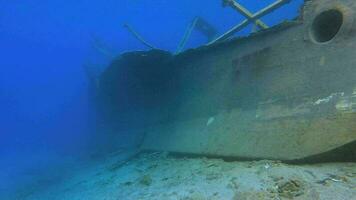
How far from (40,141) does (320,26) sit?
25.2 m

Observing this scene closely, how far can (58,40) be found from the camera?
73.8m

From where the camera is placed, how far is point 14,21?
57.3 metres

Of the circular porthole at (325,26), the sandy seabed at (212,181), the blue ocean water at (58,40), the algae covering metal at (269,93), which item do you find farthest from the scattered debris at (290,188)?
the blue ocean water at (58,40)

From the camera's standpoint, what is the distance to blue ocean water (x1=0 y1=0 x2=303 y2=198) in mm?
33531

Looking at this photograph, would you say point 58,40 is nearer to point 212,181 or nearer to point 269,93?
point 269,93

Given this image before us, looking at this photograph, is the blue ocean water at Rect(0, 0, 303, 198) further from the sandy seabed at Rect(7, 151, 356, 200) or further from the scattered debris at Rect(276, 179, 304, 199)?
the scattered debris at Rect(276, 179, 304, 199)

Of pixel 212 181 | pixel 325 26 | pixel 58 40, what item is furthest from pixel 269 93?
pixel 58 40

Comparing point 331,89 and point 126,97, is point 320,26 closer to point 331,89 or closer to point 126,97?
point 331,89

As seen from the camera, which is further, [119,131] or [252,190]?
[119,131]

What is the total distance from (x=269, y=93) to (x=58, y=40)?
77376 millimetres

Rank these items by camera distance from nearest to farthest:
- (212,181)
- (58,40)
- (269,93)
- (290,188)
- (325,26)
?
(290,188) < (212,181) < (325,26) < (269,93) < (58,40)

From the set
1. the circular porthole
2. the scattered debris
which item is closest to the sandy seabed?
the scattered debris

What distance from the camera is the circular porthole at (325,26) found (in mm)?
3609

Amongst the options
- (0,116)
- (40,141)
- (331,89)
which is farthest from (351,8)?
(0,116)
